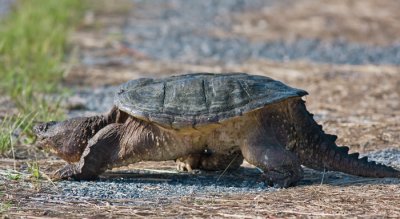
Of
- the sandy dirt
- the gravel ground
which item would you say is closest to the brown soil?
the sandy dirt

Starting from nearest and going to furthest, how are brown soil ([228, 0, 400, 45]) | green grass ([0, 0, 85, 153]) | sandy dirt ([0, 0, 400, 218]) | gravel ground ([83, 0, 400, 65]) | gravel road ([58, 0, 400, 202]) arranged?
sandy dirt ([0, 0, 400, 218]), gravel road ([58, 0, 400, 202]), green grass ([0, 0, 85, 153]), gravel ground ([83, 0, 400, 65]), brown soil ([228, 0, 400, 45])

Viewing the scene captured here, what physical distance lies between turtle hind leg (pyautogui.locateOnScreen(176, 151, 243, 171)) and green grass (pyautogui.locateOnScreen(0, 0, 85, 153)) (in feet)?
3.00

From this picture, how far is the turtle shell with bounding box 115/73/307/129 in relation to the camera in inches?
181

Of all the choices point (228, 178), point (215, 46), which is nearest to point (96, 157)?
point (228, 178)

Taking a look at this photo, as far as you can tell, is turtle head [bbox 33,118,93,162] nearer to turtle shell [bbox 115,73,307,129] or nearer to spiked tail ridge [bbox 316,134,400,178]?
turtle shell [bbox 115,73,307,129]

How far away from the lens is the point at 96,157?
4.79 m

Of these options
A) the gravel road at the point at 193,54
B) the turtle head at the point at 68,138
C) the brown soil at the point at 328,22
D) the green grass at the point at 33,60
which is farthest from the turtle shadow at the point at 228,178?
the brown soil at the point at 328,22

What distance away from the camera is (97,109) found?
716 cm

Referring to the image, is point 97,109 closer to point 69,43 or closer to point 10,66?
point 10,66

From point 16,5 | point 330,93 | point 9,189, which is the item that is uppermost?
point 16,5

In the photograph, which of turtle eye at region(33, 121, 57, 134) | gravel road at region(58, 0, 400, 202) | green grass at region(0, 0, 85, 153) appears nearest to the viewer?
gravel road at region(58, 0, 400, 202)

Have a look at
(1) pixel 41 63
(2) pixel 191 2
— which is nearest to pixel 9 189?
(1) pixel 41 63

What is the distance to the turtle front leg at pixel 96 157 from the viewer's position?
4.74m

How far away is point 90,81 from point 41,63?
49cm
